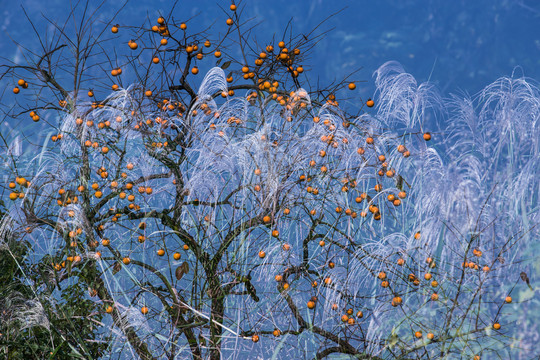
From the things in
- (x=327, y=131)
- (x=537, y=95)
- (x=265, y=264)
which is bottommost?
(x=265, y=264)

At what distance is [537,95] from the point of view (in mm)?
4664

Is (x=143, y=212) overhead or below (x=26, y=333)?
overhead

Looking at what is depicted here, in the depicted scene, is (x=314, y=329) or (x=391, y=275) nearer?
(x=391, y=275)

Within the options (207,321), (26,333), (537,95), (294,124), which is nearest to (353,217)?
(294,124)

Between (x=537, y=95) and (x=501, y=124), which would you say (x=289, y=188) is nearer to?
(x=501, y=124)

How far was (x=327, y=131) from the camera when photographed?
4.00 metres

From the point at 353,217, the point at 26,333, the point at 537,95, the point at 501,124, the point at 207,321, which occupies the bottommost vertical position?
the point at 26,333

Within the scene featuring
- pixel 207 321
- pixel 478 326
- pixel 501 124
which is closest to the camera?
pixel 478 326

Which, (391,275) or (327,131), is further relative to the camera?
(327,131)

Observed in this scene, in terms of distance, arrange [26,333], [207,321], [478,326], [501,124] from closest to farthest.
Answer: [478,326], [207,321], [26,333], [501,124]

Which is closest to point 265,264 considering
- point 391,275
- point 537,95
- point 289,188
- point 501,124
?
point 289,188

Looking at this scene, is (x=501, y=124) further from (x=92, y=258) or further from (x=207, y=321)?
(x=92, y=258)

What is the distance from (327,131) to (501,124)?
1316 millimetres

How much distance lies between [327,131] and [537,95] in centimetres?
162
